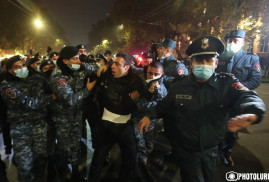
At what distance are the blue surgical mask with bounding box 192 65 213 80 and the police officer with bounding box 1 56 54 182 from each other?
2.05m

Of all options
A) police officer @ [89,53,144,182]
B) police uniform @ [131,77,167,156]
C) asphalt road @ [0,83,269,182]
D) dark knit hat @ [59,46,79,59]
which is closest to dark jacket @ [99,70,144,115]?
police officer @ [89,53,144,182]

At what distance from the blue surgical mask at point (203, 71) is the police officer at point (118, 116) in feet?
3.27

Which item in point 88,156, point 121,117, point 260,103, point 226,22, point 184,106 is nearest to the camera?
point 260,103

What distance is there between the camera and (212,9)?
16141 mm

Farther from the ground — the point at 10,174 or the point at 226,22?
the point at 226,22

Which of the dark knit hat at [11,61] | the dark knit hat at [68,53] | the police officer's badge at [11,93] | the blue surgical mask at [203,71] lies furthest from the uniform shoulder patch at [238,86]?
the dark knit hat at [11,61]

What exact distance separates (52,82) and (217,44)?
88.6 inches

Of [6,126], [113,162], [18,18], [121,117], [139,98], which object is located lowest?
[113,162]

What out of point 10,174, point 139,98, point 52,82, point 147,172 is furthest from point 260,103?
point 10,174

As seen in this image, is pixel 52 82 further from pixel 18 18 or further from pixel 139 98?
pixel 18 18

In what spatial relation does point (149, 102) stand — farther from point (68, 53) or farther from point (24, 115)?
point (24, 115)

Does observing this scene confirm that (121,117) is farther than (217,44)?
Yes

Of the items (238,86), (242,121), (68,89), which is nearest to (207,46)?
(238,86)

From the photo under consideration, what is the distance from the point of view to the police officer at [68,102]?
9.26 feet
